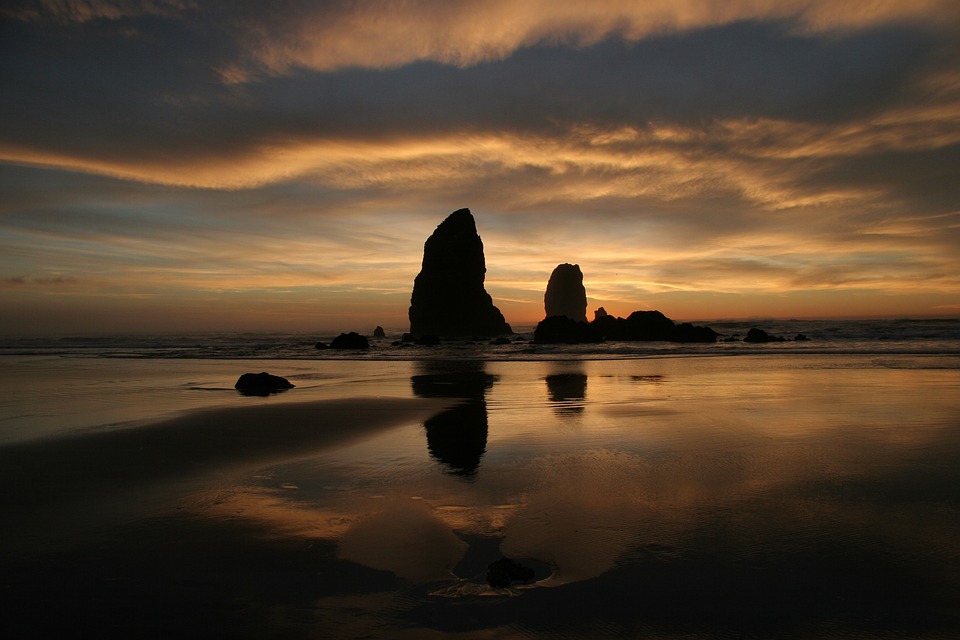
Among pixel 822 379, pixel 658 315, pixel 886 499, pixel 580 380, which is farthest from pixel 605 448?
pixel 658 315

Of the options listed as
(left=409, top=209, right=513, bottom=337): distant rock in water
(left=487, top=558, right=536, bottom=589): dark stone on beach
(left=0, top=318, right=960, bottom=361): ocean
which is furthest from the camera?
(left=409, top=209, right=513, bottom=337): distant rock in water

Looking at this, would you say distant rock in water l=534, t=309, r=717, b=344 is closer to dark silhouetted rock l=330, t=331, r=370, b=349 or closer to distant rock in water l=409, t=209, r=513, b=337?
dark silhouetted rock l=330, t=331, r=370, b=349

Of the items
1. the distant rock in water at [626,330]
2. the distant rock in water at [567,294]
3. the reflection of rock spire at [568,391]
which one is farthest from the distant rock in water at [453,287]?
the reflection of rock spire at [568,391]

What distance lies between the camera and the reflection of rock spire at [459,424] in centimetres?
787

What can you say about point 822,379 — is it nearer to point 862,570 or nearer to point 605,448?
point 605,448

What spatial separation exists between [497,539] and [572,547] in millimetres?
684

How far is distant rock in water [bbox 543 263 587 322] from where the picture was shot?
13888 centimetres

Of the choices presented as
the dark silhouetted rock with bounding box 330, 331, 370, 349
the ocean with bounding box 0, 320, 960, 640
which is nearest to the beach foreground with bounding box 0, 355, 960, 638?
the ocean with bounding box 0, 320, 960, 640

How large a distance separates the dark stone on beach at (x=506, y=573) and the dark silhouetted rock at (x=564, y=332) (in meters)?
49.2

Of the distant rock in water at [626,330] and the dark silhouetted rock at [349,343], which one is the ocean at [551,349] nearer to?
the dark silhouetted rock at [349,343]

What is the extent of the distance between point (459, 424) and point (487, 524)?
18.0ft

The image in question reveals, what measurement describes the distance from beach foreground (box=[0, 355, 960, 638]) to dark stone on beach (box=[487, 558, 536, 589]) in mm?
65

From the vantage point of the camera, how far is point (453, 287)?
86.6 metres

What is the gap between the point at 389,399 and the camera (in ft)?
48.6
